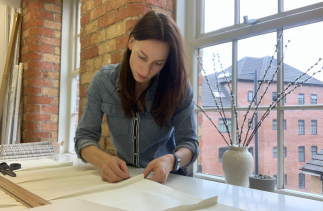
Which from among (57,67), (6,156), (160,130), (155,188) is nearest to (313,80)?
(160,130)

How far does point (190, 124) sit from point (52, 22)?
2.18m

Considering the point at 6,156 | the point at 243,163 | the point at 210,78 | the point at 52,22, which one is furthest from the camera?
the point at 52,22

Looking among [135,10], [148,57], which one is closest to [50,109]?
[135,10]

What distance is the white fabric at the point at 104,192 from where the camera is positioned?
62cm

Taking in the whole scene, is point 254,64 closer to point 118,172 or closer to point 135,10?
point 135,10

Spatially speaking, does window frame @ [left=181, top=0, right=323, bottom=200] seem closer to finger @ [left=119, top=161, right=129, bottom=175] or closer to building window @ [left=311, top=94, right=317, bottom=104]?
building window @ [left=311, top=94, right=317, bottom=104]

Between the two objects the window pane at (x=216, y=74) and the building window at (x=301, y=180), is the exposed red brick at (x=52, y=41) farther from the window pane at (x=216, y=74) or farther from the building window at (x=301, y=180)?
the building window at (x=301, y=180)

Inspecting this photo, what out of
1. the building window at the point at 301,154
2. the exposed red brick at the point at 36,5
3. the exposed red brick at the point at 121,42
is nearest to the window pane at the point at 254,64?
the building window at the point at 301,154

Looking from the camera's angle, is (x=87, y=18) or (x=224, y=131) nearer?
(x=224, y=131)

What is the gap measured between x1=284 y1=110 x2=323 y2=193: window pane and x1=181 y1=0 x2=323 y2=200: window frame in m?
0.02

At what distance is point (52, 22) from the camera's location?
2730mm

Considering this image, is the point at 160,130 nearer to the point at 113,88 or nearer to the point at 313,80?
the point at 113,88

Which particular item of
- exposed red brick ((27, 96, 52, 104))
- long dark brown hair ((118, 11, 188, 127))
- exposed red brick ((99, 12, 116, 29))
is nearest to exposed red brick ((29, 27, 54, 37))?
exposed red brick ((27, 96, 52, 104))

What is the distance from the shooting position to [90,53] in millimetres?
1992
